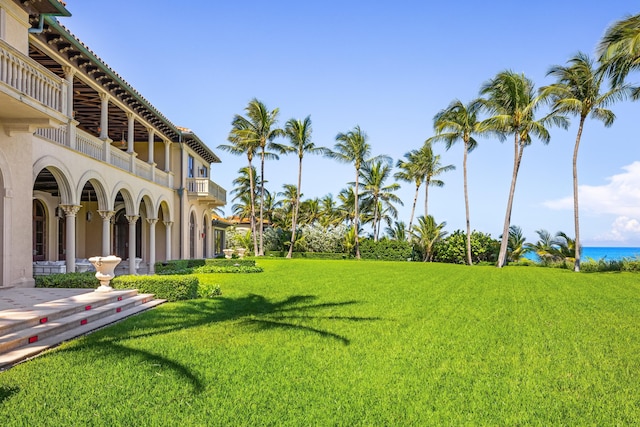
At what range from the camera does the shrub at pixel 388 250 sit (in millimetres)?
41344

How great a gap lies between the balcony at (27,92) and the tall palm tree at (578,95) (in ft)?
84.1

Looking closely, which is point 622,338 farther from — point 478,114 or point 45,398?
point 478,114

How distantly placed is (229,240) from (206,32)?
37.4 metres

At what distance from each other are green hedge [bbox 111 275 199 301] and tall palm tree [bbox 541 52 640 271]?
23821 millimetres

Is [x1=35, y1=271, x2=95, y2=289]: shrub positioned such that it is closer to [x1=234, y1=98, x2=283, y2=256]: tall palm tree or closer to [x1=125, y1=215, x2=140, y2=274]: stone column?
[x1=125, y1=215, x2=140, y2=274]: stone column

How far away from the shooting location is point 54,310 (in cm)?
859

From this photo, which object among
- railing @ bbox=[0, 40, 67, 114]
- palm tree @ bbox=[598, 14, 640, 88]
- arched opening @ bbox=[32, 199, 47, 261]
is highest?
palm tree @ bbox=[598, 14, 640, 88]

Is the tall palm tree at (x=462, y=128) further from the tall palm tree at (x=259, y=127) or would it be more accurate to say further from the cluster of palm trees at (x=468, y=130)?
the tall palm tree at (x=259, y=127)

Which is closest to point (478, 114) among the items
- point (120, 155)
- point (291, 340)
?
point (120, 155)

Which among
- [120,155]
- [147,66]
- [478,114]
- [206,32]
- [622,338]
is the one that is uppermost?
[478,114]

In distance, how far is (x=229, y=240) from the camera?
4959cm

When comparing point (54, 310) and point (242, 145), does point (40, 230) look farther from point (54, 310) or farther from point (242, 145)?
point (242, 145)

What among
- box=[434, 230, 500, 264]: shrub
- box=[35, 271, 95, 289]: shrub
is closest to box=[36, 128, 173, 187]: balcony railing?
box=[35, 271, 95, 289]: shrub

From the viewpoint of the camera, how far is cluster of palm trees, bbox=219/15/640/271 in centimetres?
2474
